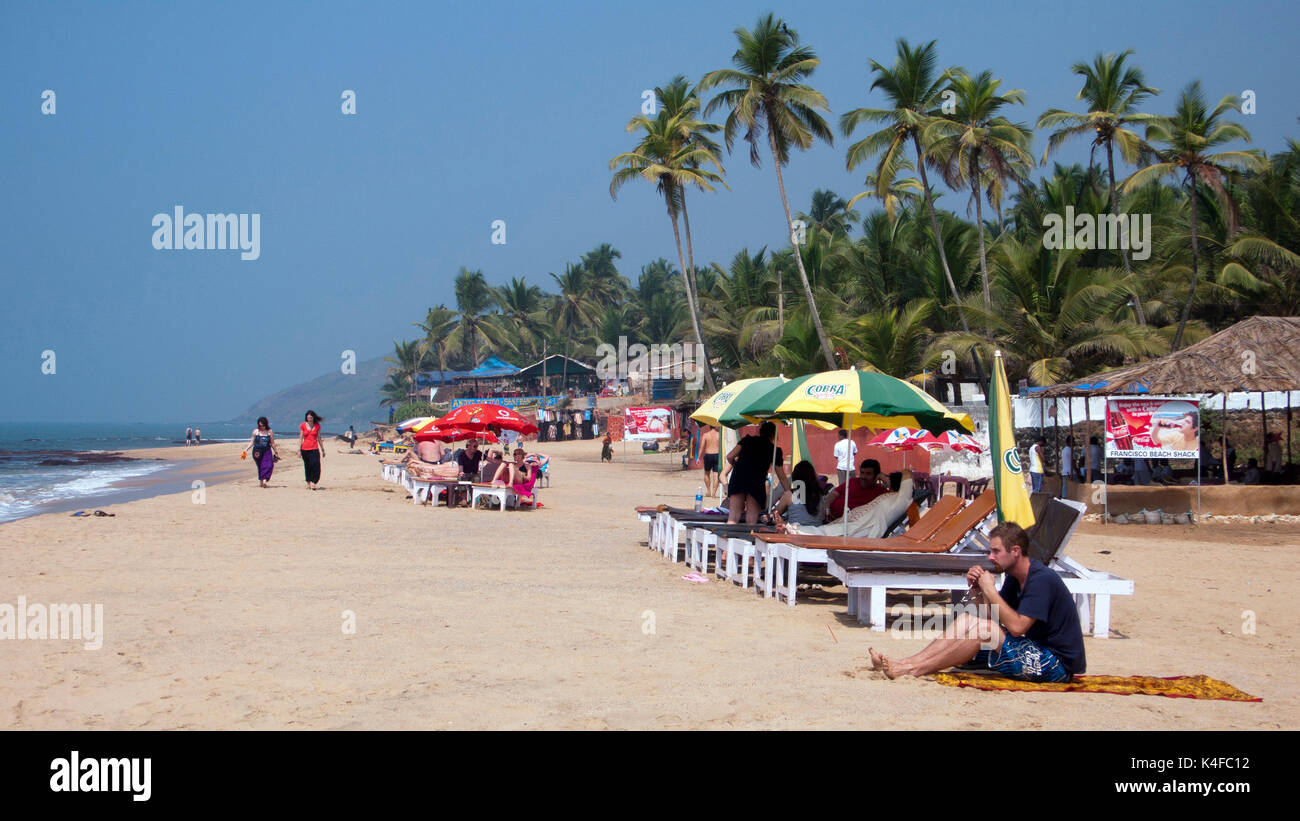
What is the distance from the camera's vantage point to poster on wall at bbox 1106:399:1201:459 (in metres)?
14.7

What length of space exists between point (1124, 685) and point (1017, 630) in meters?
0.63

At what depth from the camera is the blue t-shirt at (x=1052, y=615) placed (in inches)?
203

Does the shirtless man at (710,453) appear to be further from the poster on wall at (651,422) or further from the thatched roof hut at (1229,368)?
the poster on wall at (651,422)

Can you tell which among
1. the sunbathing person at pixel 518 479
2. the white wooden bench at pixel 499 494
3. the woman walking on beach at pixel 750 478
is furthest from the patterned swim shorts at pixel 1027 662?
the sunbathing person at pixel 518 479

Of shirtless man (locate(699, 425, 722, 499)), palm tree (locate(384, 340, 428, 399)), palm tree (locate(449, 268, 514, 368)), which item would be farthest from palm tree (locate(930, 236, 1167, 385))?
palm tree (locate(384, 340, 428, 399))

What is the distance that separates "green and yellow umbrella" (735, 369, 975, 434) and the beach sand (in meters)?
1.61

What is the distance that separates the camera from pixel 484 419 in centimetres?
1714

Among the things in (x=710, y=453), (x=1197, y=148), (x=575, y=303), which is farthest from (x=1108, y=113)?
(x=575, y=303)

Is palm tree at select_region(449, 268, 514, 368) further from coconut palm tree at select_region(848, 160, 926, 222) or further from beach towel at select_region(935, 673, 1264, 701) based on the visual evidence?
beach towel at select_region(935, 673, 1264, 701)

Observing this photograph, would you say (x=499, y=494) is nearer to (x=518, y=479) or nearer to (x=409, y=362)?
(x=518, y=479)

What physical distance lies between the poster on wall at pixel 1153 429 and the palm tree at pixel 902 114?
1142 cm

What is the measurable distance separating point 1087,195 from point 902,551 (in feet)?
86.1
